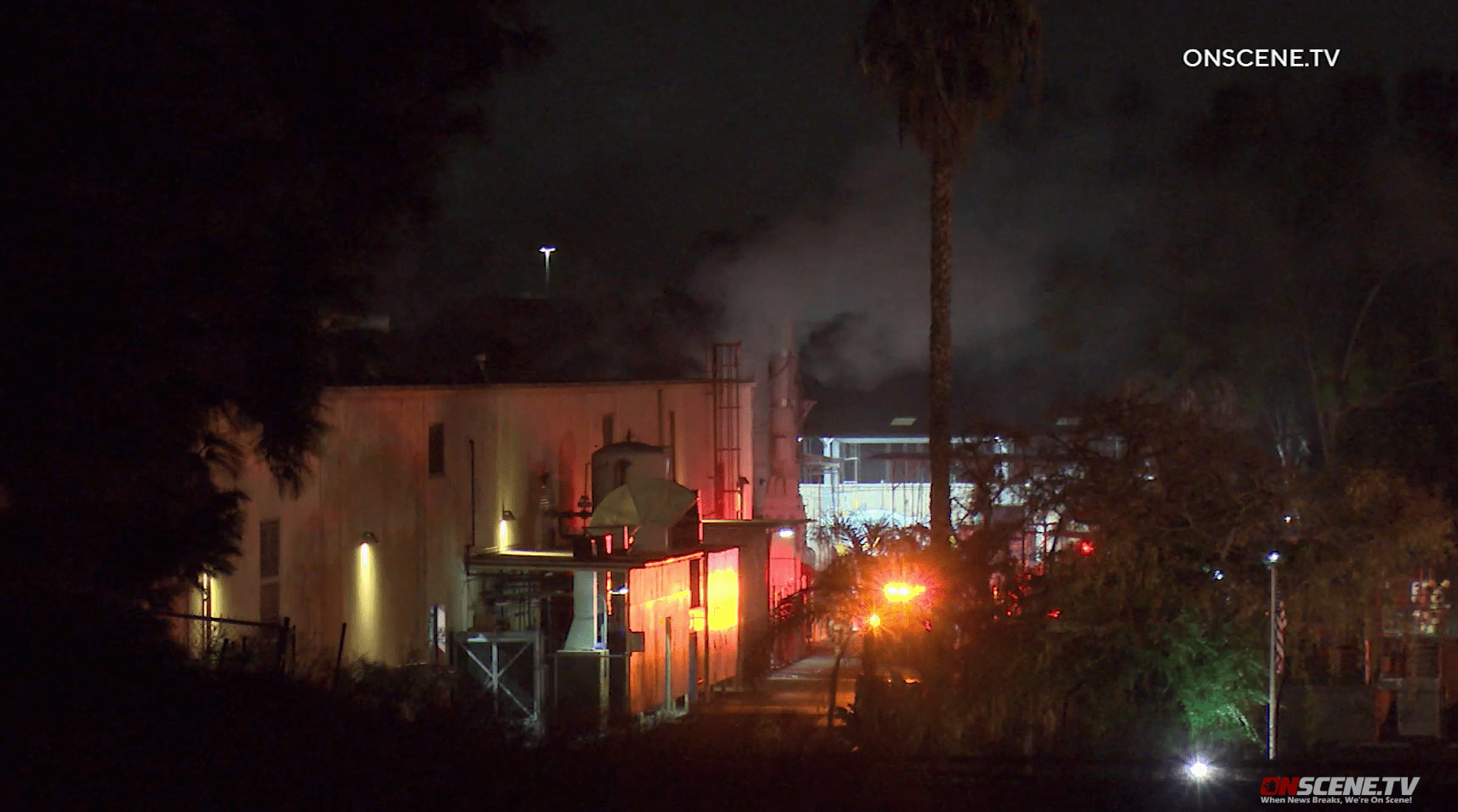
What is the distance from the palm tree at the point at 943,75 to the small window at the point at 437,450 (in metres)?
6.82

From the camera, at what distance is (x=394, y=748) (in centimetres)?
1150

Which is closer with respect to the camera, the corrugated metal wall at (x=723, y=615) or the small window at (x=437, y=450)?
the small window at (x=437, y=450)

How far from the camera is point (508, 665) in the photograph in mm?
22453

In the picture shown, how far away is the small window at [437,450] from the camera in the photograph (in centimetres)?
2327

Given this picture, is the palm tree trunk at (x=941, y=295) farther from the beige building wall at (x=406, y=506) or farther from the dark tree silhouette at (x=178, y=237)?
the dark tree silhouette at (x=178, y=237)

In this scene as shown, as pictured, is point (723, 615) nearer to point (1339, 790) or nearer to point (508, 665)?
point (508, 665)

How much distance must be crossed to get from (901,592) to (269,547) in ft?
24.7

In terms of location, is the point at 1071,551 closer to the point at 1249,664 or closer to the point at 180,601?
the point at 1249,664

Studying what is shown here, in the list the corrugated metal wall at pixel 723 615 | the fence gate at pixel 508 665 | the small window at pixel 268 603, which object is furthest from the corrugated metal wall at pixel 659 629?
the small window at pixel 268 603

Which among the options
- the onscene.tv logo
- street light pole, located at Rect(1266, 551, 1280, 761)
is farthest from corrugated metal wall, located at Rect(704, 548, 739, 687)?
the onscene.tv logo

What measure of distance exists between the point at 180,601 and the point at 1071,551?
994 cm

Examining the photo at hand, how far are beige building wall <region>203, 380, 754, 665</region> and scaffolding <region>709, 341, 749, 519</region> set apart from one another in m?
6.15

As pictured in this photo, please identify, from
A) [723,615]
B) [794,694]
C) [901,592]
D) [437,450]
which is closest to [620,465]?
[723,615]

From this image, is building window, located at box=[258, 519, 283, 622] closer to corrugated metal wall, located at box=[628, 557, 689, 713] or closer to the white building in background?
corrugated metal wall, located at box=[628, 557, 689, 713]
